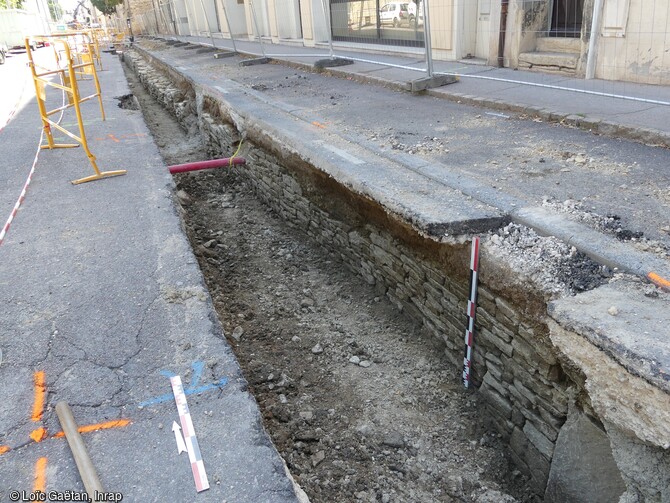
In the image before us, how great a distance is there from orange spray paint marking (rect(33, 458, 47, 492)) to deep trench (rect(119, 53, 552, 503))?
1461 millimetres

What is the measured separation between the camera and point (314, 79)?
1077 cm

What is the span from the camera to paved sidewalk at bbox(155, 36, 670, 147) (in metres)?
5.58

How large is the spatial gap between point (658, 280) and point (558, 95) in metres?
5.00

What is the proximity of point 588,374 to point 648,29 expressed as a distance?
6.46 m

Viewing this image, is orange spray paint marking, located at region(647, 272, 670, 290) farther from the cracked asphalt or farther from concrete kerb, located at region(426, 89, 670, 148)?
concrete kerb, located at region(426, 89, 670, 148)

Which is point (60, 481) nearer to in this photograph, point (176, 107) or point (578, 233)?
point (578, 233)

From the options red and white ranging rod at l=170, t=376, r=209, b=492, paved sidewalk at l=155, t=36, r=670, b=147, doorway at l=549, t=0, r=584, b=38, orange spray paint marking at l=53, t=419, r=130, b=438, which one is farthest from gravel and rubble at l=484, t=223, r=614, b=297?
doorway at l=549, t=0, r=584, b=38

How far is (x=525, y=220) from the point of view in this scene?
369cm

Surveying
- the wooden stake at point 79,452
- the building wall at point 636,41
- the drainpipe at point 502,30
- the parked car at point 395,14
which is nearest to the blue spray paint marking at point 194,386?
the wooden stake at point 79,452

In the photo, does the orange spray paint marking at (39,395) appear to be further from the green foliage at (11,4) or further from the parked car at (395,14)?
the green foliage at (11,4)

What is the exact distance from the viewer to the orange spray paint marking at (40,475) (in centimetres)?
247

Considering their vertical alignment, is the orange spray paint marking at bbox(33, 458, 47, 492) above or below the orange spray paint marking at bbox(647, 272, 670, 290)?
below

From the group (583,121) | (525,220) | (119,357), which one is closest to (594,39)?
(583,121)

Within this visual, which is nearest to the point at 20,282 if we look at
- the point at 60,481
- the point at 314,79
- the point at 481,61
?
the point at 60,481
